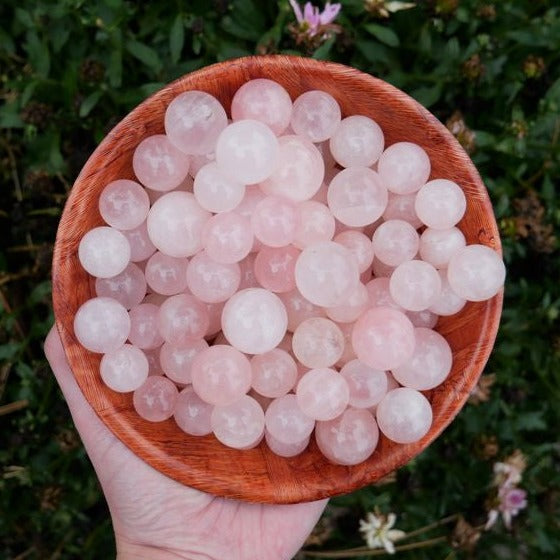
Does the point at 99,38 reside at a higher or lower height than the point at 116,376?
higher

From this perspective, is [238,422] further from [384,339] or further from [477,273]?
[477,273]

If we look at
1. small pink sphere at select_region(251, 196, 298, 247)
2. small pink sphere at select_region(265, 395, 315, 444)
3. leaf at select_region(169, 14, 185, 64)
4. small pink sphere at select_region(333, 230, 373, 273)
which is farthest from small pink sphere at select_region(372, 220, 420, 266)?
leaf at select_region(169, 14, 185, 64)

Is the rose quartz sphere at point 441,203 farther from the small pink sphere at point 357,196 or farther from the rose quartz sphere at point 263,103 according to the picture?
the rose quartz sphere at point 263,103

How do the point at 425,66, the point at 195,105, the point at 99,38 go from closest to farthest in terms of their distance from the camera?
the point at 195,105
the point at 99,38
the point at 425,66

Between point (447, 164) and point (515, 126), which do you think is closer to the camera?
point (447, 164)

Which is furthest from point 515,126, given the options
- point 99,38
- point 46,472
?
point 46,472

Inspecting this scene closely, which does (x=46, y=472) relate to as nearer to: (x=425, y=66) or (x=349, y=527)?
(x=349, y=527)

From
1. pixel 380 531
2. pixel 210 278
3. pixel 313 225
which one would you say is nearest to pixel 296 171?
pixel 313 225
